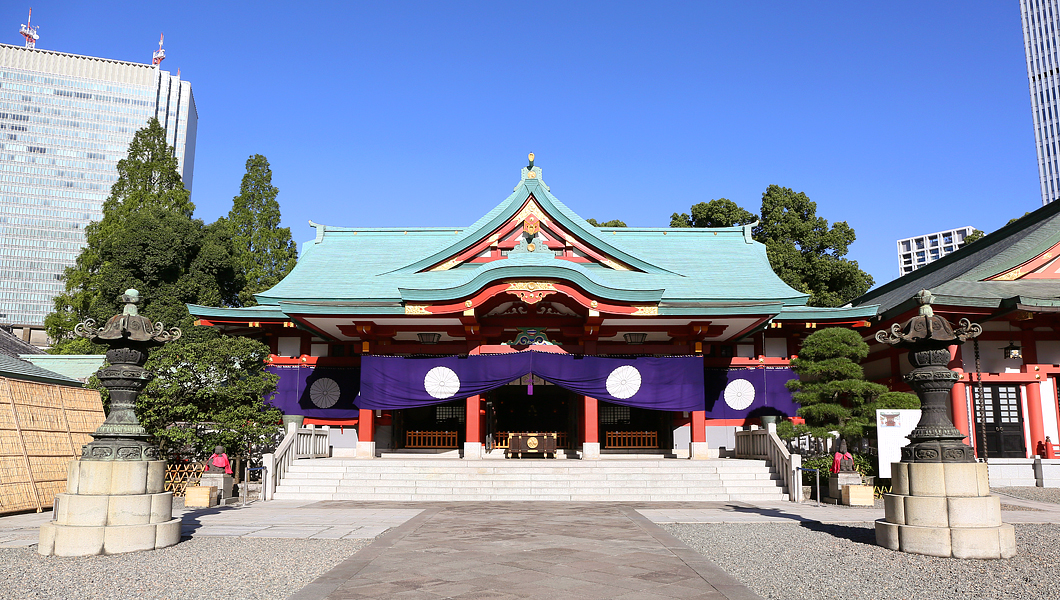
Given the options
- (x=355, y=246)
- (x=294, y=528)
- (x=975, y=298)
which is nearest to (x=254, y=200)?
(x=355, y=246)

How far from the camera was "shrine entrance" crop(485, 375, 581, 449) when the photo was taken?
21906mm

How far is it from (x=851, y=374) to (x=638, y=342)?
20.9 feet

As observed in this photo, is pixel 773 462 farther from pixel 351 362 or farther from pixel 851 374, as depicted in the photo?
pixel 351 362

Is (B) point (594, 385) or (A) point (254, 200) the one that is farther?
(A) point (254, 200)

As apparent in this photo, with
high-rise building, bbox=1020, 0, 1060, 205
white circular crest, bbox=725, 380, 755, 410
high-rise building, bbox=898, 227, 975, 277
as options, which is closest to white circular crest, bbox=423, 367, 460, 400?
white circular crest, bbox=725, 380, 755, 410

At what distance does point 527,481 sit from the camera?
16281mm

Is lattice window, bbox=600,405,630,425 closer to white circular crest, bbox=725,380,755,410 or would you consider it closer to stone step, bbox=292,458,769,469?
white circular crest, bbox=725,380,755,410

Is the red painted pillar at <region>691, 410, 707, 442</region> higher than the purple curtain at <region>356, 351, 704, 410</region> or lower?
lower

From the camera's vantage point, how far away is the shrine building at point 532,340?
61.6 ft

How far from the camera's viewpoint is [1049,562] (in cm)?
801

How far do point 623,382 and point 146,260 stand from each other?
2126cm

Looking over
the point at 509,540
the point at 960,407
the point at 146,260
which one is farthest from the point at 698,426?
the point at 146,260

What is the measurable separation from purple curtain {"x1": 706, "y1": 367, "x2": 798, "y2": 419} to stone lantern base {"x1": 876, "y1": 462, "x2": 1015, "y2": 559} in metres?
12.2

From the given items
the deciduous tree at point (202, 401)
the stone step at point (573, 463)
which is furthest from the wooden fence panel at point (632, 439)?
the deciduous tree at point (202, 401)
